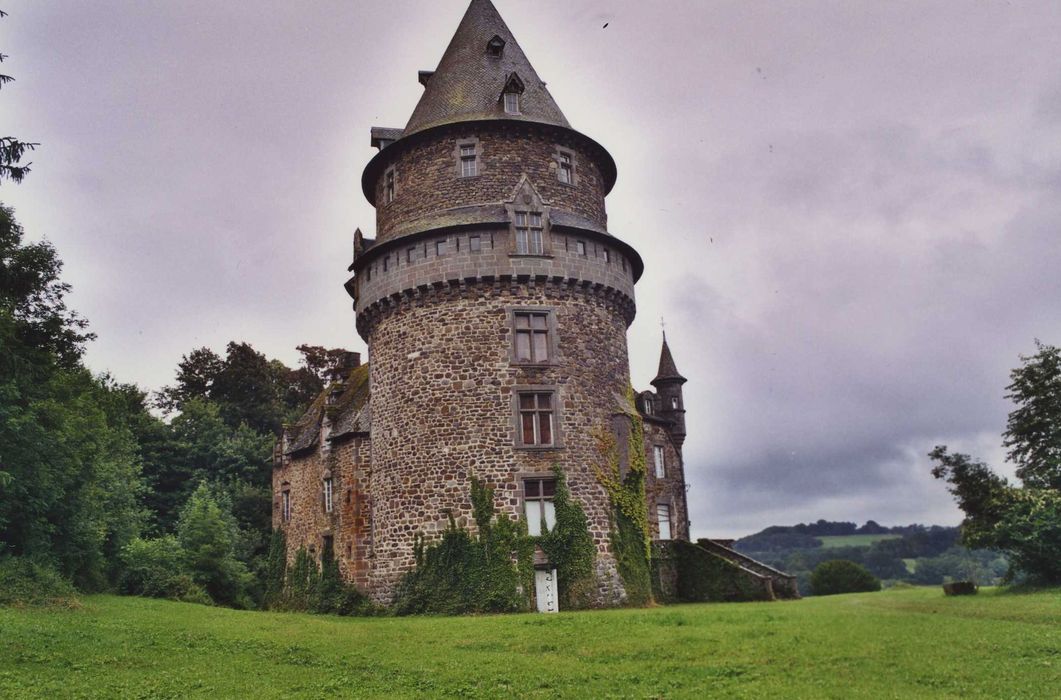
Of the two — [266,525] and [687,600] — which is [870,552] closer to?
[687,600]

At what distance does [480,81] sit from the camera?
3072cm

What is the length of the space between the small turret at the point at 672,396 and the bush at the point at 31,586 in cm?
2434

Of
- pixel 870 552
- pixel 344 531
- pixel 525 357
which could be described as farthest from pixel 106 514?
pixel 870 552

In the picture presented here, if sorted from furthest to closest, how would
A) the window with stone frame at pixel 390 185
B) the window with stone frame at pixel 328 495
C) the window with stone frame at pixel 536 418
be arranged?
the window with stone frame at pixel 328 495 → the window with stone frame at pixel 390 185 → the window with stone frame at pixel 536 418

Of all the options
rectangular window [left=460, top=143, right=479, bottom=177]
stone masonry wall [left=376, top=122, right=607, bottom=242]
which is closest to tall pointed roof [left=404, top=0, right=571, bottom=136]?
stone masonry wall [left=376, top=122, right=607, bottom=242]

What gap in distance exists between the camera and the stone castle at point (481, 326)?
26.5 metres

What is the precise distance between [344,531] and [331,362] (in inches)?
1065

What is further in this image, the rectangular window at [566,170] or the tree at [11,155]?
the rectangular window at [566,170]

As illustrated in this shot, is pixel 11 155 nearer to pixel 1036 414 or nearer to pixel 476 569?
pixel 476 569

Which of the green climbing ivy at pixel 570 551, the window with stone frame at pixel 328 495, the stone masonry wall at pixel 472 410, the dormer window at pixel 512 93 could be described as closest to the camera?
the green climbing ivy at pixel 570 551

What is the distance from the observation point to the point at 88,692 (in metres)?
12.9

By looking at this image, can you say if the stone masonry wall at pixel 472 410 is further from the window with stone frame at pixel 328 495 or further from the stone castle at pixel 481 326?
the window with stone frame at pixel 328 495

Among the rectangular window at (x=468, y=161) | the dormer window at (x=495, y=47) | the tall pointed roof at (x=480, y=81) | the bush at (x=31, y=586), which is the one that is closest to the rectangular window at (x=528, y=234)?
the rectangular window at (x=468, y=161)

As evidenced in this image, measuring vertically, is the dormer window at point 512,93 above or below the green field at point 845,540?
above
